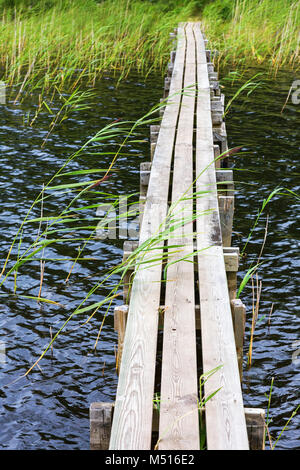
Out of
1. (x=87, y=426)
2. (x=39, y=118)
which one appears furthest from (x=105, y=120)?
(x=87, y=426)

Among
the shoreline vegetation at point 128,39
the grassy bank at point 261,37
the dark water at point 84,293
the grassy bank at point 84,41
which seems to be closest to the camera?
the dark water at point 84,293

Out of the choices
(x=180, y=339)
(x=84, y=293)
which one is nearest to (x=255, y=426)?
(x=180, y=339)

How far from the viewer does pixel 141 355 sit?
3.29m

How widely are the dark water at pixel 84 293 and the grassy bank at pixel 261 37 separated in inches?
174

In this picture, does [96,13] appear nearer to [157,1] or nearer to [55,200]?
[157,1]

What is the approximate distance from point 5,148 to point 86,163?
1.50 metres

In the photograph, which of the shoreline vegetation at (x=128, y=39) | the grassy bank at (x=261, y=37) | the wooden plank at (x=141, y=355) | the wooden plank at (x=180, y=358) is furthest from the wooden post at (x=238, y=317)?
the grassy bank at (x=261, y=37)

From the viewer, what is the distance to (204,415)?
9.53 ft

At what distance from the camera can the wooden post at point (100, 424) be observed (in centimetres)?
294

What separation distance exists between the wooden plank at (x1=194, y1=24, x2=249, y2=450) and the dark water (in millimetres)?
1027

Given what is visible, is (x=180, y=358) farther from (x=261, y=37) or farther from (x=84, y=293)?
(x=261, y=37)

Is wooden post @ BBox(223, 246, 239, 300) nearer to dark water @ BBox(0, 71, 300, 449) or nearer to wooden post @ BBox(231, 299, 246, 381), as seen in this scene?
wooden post @ BBox(231, 299, 246, 381)

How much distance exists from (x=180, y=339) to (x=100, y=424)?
0.70 m

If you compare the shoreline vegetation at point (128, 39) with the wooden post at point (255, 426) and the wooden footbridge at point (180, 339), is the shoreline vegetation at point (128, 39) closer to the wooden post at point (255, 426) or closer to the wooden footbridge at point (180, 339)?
the wooden footbridge at point (180, 339)
